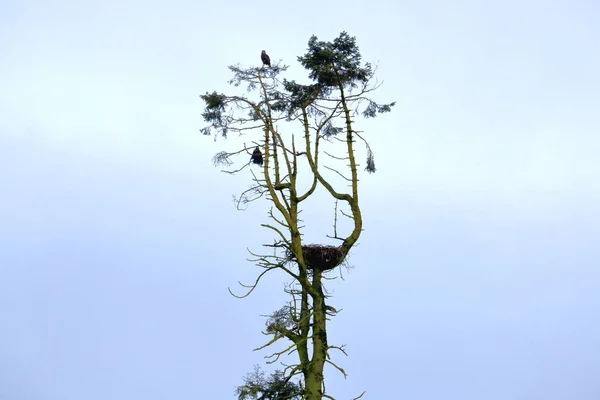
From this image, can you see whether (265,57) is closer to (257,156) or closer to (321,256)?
(257,156)

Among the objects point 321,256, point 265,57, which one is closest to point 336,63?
point 265,57

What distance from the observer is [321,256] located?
1717 centimetres

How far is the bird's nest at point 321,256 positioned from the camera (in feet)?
56.3

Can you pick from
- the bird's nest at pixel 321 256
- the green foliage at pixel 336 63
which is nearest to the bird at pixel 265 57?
the green foliage at pixel 336 63

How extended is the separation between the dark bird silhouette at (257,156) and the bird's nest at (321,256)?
2654 millimetres

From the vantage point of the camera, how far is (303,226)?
57.1 ft

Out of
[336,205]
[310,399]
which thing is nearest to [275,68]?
[336,205]

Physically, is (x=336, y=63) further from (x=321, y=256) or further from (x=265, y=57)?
(x=321, y=256)

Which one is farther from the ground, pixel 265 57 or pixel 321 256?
pixel 265 57

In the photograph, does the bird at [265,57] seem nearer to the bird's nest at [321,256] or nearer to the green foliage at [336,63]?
the green foliage at [336,63]

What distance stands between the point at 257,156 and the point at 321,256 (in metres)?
3.20

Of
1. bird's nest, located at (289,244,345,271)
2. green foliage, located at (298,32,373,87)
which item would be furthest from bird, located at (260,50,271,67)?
bird's nest, located at (289,244,345,271)

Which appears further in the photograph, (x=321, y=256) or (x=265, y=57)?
(x=265, y=57)

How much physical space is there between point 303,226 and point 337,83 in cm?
387
